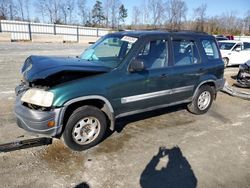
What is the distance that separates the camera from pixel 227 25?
54750mm

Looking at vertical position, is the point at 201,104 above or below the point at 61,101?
below

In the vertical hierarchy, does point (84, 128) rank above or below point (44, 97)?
below

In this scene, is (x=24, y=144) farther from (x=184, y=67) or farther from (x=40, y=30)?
(x=40, y=30)

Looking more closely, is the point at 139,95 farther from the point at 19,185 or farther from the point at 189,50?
the point at 19,185

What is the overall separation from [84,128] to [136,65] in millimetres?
1366

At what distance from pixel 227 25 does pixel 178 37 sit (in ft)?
184

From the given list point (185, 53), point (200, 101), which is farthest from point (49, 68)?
point (200, 101)

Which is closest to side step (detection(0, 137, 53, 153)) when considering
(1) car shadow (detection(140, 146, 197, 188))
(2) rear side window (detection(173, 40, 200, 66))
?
(1) car shadow (detection(140, 146, 197, 188))

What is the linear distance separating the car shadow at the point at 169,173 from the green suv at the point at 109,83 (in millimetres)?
1000

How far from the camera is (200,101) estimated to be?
19.3 ft

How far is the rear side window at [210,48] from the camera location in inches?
226

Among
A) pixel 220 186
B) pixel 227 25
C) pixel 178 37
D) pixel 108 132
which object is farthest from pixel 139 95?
pixel 227 25

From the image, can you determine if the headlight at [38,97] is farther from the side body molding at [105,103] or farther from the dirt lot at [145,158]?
the dirt lot at [145,158]

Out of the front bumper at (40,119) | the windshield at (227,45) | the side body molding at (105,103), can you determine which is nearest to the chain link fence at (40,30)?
the windshield at (227,45)
